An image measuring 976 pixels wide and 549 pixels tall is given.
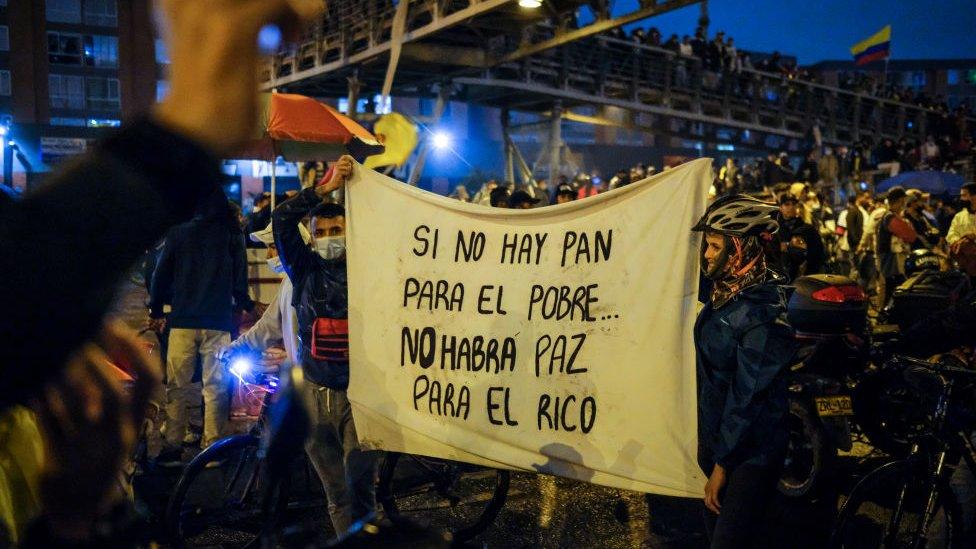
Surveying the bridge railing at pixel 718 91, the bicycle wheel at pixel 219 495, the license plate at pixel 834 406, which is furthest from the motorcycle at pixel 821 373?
the bridge railing at pixel 718 91

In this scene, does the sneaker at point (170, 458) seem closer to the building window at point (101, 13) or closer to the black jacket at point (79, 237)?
the black jacket at point (79, 237)

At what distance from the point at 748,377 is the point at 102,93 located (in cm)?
5467

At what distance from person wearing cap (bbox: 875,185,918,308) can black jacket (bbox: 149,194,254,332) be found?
10.4m

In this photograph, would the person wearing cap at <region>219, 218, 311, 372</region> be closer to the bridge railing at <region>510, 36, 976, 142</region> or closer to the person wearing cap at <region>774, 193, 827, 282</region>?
the person wearing cap at <region>774, 193, 827, 282</region>

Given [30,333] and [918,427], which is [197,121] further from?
[918,427]

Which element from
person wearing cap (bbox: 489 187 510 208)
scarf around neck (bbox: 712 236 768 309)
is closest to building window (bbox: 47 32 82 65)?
person wearing cap (bbox: 489 187 510 208)

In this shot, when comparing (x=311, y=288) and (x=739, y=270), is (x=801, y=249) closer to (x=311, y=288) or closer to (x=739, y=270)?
(x=739, y=270)

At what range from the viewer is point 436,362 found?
460 centimetres

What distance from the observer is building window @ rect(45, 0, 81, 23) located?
162ft

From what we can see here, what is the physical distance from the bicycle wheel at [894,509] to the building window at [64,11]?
5599 cm

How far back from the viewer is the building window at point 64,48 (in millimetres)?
49344

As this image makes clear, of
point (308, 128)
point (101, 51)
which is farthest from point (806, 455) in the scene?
point (101, 51)

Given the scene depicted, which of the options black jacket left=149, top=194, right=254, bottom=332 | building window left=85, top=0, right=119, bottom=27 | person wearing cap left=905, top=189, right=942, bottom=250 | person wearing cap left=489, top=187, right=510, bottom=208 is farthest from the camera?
building window left=85, top=0, right=119, bottom=27

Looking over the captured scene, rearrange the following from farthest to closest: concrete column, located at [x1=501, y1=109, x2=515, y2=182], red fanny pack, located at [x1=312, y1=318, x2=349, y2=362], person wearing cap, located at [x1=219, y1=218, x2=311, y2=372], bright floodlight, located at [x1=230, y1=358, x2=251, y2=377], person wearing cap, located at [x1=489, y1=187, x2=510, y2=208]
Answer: concrete column, located at [x1=501, y1=109, x2=515, y2=182]
person wearing cap, located at [x1=489, y1=187, x2=510, y2=208]
bright floodlight, located at [x1=230, y1=358, x2=251, y2=377]
person wearing cap, located at [x1=219, y1=218, x2=311, y2=372]
red fanny pack, located at [x1=312, y1=318, x2=349, y2=362]
